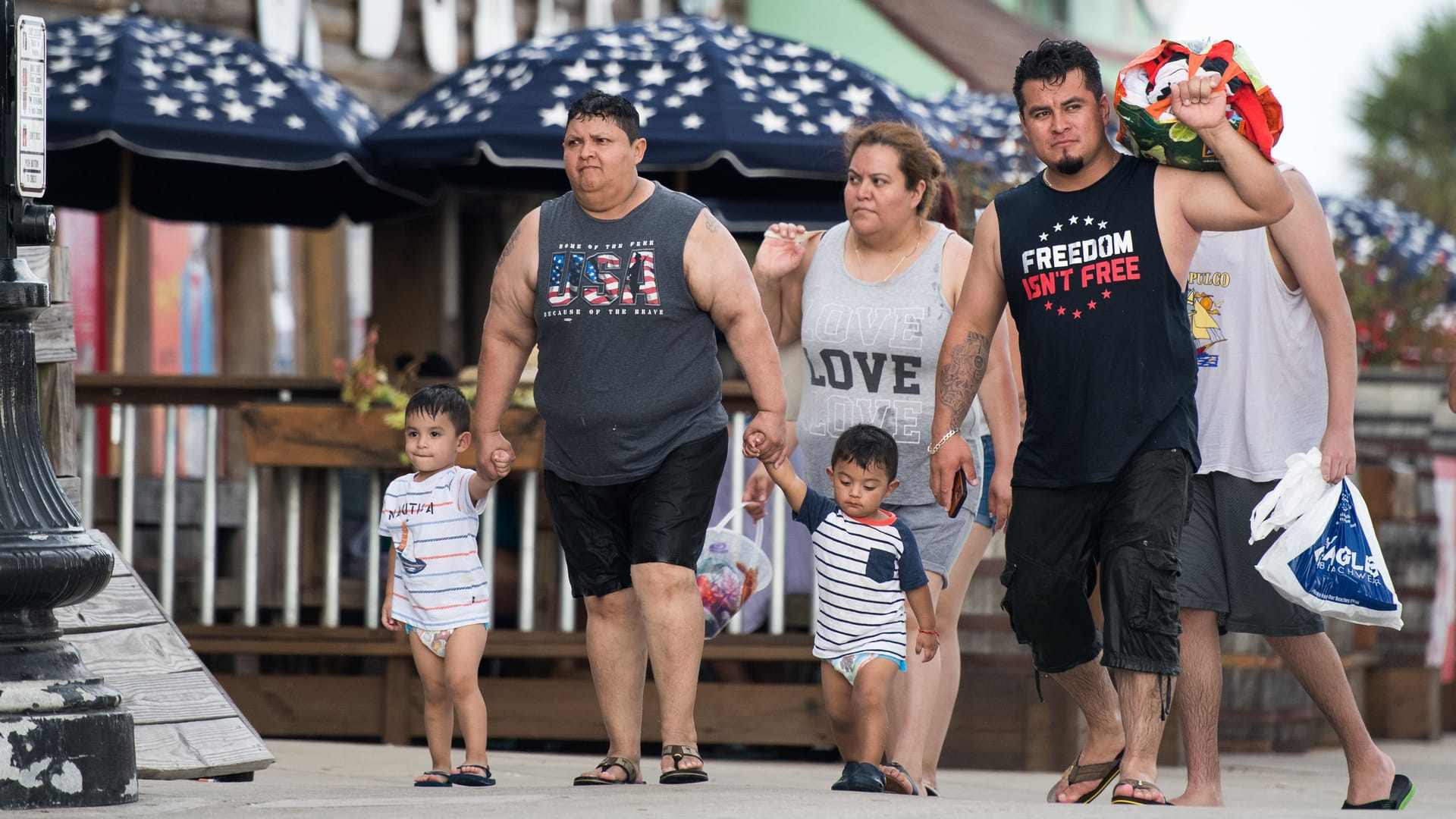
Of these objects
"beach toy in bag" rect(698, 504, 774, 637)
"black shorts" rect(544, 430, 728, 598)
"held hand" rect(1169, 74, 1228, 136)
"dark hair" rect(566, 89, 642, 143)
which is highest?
"dark hair" rect(566, 89, 642, 143)

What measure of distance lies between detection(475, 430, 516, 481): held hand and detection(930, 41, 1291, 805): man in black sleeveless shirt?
1.42 meters

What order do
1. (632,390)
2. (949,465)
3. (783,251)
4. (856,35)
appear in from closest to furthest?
(949,465) < (632,390) < (783,251) < (856,35)

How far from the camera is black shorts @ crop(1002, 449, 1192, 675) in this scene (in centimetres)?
512

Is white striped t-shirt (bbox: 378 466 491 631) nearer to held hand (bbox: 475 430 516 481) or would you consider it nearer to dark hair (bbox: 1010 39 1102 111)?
held hand (bbox: 475 430 516 481)

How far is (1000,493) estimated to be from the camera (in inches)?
230

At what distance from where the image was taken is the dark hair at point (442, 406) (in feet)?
19.6

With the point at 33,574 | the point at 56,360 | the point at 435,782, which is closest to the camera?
the point at 33,574

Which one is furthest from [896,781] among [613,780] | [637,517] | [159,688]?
[159,688]

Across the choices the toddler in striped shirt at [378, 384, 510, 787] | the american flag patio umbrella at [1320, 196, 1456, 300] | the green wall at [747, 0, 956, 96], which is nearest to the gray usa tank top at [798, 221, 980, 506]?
the toddler in striped shirt at [378, 384, 510, 787]

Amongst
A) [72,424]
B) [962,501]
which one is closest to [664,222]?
[962,501]

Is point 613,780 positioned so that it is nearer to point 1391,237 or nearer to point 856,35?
point 1391,237

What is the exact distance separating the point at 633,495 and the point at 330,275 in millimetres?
7746

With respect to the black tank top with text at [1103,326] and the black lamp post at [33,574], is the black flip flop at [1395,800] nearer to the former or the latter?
the black tank top with text at [1103,326]

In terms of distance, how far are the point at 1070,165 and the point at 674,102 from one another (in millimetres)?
4232
